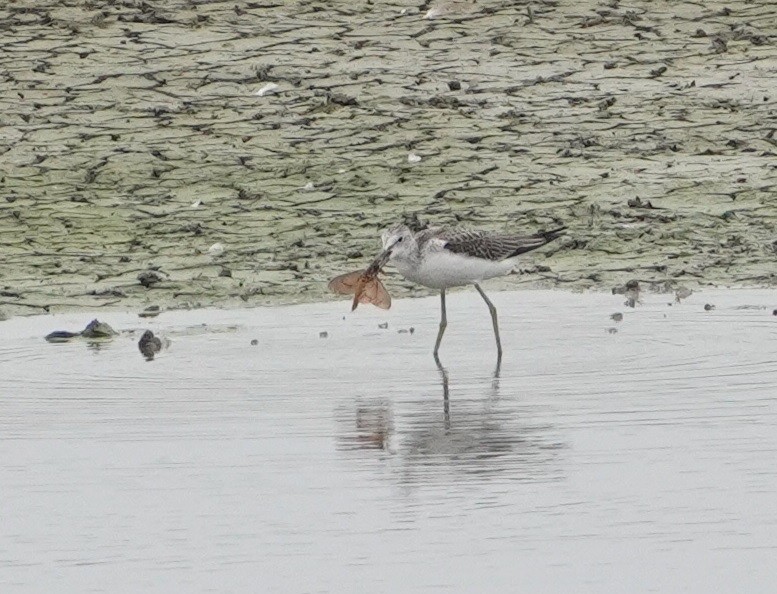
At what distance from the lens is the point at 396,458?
26.7 feet

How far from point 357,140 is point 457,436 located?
8.75 meters

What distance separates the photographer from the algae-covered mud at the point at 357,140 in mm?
14328

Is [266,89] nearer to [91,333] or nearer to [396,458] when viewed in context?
[91,333]

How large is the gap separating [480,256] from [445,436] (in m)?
3.37

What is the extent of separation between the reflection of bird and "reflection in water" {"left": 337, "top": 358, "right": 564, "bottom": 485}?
66.6 inches

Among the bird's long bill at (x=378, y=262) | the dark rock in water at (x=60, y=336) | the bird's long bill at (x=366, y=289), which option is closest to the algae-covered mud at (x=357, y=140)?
the dark rock in water at (x=60, y=336)

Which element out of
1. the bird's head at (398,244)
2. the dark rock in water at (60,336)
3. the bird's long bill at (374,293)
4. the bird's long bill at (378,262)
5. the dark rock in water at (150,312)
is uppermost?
the bird's head at (398,244)

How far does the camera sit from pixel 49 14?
796 inches

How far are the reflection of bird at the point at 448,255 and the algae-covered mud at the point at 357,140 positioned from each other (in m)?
1.69

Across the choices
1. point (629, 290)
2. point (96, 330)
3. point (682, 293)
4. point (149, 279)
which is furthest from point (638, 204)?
point (96, 330)

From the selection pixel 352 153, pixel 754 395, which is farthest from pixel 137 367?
pixel 352 153

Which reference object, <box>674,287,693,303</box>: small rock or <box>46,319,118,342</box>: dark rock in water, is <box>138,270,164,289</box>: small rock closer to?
<box>46,319,118,342</box>: dark rock in water

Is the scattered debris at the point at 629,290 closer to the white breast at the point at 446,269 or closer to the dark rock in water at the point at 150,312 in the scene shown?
the white breast at the point at 446,269

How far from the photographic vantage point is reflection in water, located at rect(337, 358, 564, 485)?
308 inches
